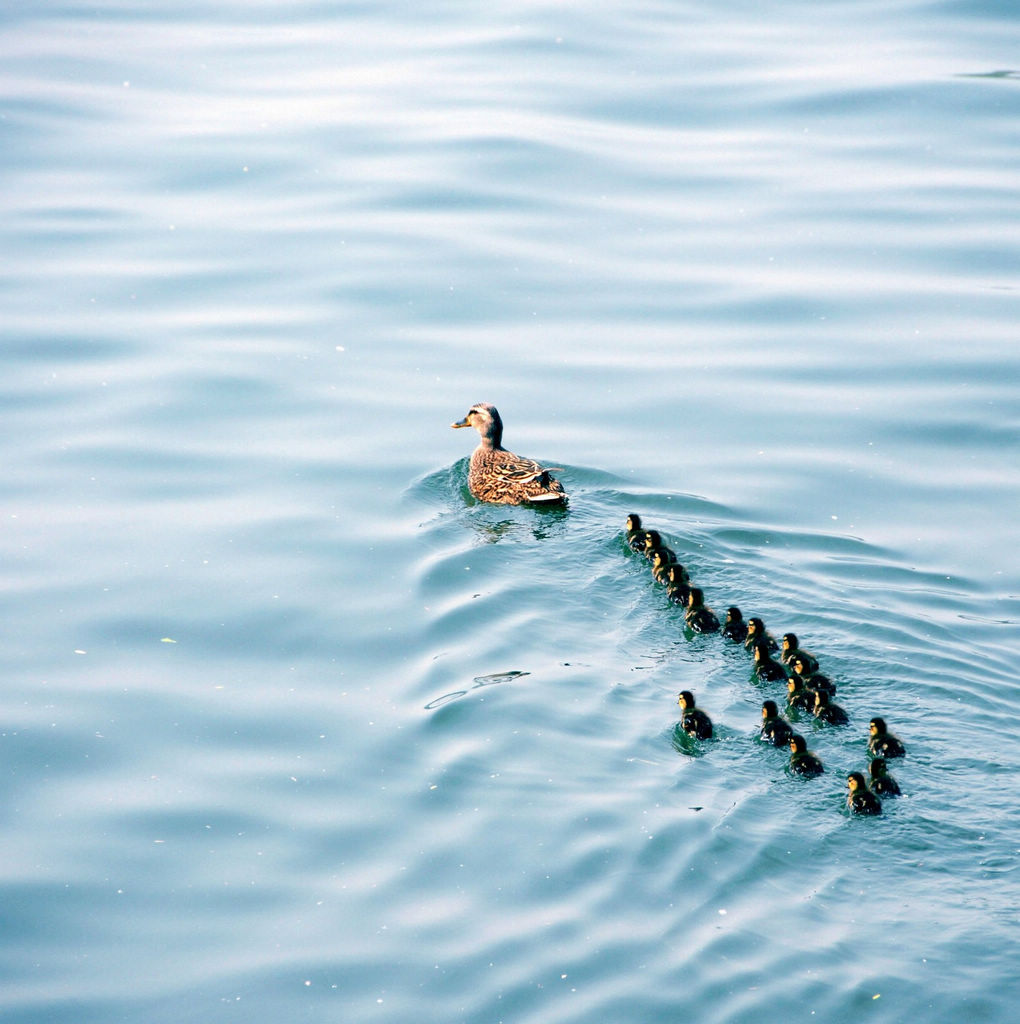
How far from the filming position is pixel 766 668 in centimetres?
877

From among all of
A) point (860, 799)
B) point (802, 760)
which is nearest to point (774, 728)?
point (802, 760)

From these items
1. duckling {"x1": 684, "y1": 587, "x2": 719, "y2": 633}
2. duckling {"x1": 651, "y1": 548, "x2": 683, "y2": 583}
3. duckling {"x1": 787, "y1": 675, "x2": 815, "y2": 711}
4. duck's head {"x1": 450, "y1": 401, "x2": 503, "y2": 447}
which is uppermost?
duck's head {"x1": 450, "y1": 401, "x2": 503, "y2": 447}

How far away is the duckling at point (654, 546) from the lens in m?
9.93

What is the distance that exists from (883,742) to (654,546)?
2456mm

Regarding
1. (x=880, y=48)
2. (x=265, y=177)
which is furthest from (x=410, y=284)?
(x=880, y=48)

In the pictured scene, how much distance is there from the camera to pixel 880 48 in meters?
20.0

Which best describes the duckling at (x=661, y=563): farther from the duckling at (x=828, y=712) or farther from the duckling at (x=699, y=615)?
the duckling at (x=828, y=712)

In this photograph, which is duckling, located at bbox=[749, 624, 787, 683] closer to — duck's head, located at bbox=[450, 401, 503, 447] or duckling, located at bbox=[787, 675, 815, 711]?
duckling, located at bbox=[787, 675, 815, 711]

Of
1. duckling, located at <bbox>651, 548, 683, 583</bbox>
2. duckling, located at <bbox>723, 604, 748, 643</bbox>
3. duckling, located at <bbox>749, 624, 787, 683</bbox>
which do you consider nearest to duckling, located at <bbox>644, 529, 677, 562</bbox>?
duckling, located at <bbox>651, 548, 683, 583</bbox>

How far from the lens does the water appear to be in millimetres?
6965

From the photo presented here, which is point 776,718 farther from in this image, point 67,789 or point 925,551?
point 67,789

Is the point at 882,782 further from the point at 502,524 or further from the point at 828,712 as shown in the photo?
the point at 502,524

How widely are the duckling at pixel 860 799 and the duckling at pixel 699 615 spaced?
1.85 meters

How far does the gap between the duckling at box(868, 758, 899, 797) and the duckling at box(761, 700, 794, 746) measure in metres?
0.51
